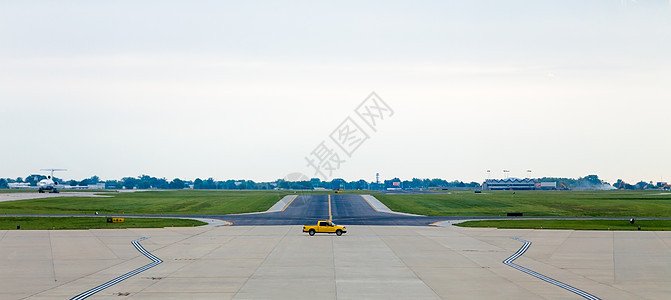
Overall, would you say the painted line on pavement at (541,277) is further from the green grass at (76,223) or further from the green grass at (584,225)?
the green grass at (76,223)

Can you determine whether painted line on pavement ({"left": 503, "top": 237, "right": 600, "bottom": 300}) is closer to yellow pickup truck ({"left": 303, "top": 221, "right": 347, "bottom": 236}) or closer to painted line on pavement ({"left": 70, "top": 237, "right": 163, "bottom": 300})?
yellow pickup truck ({"left": 303, "top": 221, "right": 347, "bottom": 236})

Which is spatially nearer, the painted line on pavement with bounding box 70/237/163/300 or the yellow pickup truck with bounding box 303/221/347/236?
the painted line on pavement with bounding box 70/237/163/300

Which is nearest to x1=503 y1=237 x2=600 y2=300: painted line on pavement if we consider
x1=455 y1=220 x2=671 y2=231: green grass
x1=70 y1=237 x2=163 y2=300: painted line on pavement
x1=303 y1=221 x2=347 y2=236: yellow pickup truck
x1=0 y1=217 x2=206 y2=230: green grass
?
x1=303 y1=221 x2=347 y2=236: yellow pickup truck

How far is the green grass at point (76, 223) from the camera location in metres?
79.0

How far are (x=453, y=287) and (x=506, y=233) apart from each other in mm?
40799

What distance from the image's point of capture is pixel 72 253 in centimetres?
5194

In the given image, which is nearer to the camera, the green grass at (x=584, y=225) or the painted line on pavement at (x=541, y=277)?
the painted line on pavement at (x=541, y=277)

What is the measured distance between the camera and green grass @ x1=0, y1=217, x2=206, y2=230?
79000mm

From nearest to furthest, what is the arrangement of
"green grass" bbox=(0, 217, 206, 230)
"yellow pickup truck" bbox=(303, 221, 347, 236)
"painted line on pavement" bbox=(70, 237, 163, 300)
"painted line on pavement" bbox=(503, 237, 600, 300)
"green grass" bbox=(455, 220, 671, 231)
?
1. "painted line on pavement" bbox=(70, 237, 163, 300)
2. "painted line on pavement" bbox=(503, 237, 600, 300)
3. "yellow pickup truck" bbox=(303, 221, 347, 236)
4. "green grass" bbox=(0, 217, 206, 230)
5. "green grass" bbox=(455, 220, 671, 231)

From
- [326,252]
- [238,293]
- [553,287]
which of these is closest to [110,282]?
[238,293]

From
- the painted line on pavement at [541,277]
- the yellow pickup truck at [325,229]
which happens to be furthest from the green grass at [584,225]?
the painted line on pavement at [541,277]

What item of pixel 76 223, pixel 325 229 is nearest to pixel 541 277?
pixel 325 229

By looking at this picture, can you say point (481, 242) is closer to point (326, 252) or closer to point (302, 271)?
point (326, 252)

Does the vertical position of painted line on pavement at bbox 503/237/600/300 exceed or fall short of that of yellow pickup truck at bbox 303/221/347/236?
it falls short
